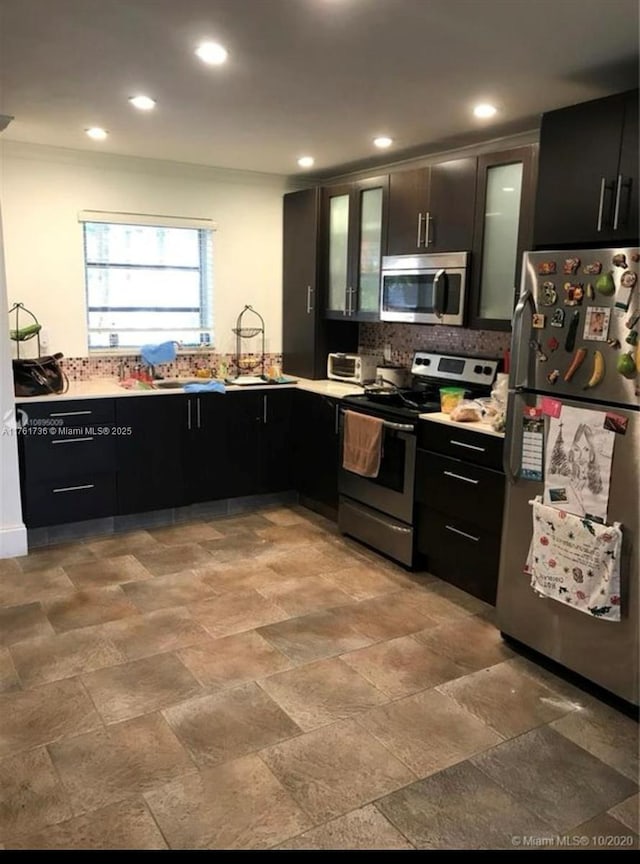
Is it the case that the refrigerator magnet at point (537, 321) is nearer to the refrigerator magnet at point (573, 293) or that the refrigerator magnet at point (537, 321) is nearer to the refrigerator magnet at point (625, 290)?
the refrigerator magnet at point (573, 293)

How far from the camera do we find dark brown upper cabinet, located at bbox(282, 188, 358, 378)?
4.90 meters

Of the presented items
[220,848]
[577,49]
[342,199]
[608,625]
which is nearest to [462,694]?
[608,625]

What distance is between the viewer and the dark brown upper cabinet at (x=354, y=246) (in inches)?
173

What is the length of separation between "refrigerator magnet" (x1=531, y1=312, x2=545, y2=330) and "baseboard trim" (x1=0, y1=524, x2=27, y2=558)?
3.02m

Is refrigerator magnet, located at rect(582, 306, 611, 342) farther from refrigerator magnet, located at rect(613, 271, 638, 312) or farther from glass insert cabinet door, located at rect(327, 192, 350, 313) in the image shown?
glass insert cabinet door, located at rect(327, 192, 350, 313)

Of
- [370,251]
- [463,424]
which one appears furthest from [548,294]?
[370,251]

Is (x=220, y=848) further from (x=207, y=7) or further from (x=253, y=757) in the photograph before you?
(x=207, y=7)

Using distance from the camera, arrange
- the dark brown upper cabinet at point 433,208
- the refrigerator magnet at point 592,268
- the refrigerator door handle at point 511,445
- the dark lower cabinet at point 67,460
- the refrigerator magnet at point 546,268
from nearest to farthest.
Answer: the refrigerator magnet at point 592,268 < the refrigerator magnet at point 546,268 < the refrigerator door handle at point 511,445 < the dark brown upper cabinet at point 433,208 < the dark lower cabinet at point 67,460

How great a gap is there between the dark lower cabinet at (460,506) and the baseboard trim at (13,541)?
2280 mm

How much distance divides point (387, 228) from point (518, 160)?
105 cm

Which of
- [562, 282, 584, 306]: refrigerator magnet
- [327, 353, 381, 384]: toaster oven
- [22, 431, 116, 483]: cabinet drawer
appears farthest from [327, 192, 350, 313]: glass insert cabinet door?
[562, 282, 584, 306]: refrigerator magnet

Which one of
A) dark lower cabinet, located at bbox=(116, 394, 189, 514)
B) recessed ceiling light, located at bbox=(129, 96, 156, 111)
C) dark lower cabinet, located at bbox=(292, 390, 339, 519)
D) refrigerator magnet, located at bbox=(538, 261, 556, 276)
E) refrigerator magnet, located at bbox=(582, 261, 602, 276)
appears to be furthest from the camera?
dark lower cabinet, located at bbox=(292, 390, 339, 519)

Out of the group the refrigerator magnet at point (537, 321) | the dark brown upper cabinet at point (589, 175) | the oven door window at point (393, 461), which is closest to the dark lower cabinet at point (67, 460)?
the oven door window at point (393, 461)

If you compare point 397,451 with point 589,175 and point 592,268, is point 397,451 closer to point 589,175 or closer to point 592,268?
point 592,268
